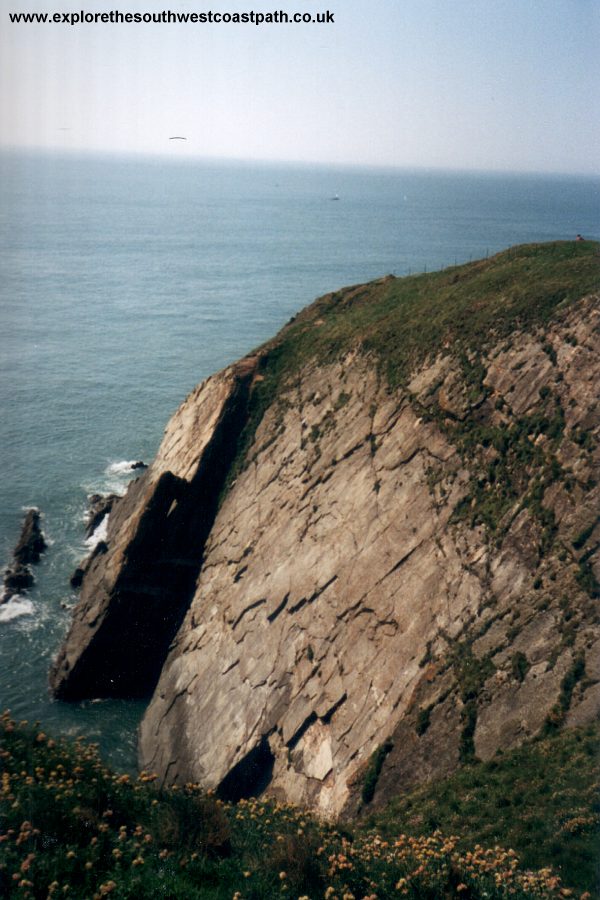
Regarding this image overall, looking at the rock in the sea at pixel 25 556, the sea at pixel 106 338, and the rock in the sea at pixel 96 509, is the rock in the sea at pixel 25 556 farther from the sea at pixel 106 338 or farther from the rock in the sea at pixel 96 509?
the rock in the sea at pixel 96 509

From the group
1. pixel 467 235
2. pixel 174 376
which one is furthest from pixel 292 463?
pixel 467 235

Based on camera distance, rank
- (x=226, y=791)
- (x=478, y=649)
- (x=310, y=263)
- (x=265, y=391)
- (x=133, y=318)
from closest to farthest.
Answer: (x=478, y=649) → (x=226, y=791) → (x=265, y=391) → (x=133, y=318) → (x=310, y=263)

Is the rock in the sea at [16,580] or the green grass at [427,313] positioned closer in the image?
the green grass at [427,313]

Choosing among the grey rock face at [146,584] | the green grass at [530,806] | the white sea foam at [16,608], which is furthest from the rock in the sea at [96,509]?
the green grass at [530,806]

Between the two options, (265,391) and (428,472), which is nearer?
(428,472)

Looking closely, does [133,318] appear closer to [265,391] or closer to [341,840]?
[265,391]

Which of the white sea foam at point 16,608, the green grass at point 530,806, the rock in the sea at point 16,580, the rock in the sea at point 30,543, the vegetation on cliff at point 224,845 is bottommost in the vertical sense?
the white sea foam at point 16,608

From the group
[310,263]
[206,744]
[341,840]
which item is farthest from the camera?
[310,263]
